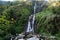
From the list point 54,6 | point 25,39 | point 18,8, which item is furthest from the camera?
point 18,8

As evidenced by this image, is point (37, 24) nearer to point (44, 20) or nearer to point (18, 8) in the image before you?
point (44, 20)

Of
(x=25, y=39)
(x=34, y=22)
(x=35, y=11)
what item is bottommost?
(x=25, y=39)

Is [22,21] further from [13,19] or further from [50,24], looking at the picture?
[50,24]

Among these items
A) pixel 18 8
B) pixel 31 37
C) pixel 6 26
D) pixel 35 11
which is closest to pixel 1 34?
pixel 6 26

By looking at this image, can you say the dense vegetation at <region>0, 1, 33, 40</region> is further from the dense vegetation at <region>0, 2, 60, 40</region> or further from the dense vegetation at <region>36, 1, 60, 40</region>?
the dense vegetation at <region>36, 1, 60, 40</region>

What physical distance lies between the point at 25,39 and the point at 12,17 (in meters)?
4.84

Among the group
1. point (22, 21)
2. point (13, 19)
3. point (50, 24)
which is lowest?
point (50, 24)

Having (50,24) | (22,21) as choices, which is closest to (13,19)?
(22,21)

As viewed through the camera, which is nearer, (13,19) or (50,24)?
(50,24)

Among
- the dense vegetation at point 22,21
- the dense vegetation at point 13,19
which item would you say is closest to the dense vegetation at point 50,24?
the dense vegetation at point 22,21

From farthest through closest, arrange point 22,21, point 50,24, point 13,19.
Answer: point 22,21 → point 13,19 → point 50,24

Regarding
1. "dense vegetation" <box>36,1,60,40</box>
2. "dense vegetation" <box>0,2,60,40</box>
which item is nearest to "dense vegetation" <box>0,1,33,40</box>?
"dense vegetation" <box>0,2,60,40</box>

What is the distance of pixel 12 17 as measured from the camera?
70.5ft

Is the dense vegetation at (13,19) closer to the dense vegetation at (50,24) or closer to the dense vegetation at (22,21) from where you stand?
the dense vegetation at (22,21)
